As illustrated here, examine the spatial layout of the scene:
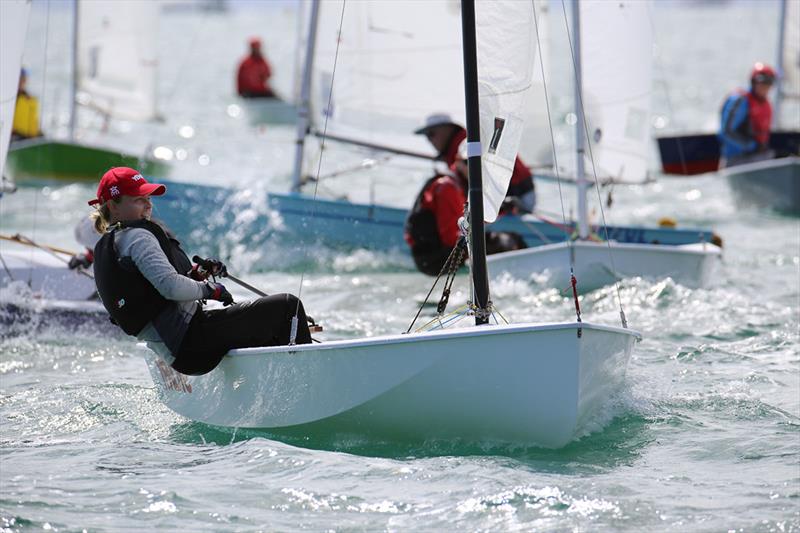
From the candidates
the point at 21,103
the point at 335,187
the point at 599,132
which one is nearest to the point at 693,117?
the point at 335,187

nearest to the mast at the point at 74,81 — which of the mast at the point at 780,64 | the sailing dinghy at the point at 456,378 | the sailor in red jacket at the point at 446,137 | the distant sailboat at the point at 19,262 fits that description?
the distant sailboat at the point at 19,262

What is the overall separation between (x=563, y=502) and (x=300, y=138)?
5449 mm

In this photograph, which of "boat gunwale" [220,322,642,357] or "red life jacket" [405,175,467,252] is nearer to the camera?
"boat gunwale" [220,322,642,357]

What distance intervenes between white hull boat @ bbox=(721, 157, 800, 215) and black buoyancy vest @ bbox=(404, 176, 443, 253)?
15.3 ft


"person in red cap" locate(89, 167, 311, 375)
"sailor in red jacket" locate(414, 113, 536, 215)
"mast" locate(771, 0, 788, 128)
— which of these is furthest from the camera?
"mast" locate(771, 0, 788, 128)

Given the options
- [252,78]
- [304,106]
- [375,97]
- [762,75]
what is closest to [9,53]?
[304,106]

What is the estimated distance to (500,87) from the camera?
184 inches

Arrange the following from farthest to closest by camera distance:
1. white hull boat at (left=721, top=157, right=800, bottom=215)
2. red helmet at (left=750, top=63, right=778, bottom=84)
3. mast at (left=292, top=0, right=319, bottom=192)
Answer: red helmet at (left=750, top=63, right=778, bottom=84), white hull boat at (left=721, top=157, right=800, bottom=215), mast at (left=292, top=0, right=319, bottom=192)

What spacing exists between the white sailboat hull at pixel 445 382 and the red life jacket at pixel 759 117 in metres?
7.26

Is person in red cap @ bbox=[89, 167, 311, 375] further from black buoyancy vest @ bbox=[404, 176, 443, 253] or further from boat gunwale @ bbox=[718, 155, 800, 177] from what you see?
boat gunwale @ bbox=[718, 155, 800, 177]

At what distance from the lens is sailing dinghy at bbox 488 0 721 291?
7.16m

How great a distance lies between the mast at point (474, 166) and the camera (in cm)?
429

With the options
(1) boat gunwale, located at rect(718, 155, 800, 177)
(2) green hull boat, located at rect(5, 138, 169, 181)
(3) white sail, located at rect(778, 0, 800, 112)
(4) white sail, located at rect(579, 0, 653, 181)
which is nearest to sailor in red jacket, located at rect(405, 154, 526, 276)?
(4) white sail, located at rect(579, 0, 653, 181)

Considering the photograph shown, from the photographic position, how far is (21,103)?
12086mm
